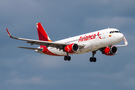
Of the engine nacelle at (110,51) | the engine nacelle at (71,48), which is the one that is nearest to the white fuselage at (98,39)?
the engine nacelle at (71,48)

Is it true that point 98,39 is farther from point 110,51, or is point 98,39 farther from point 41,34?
point 41,34

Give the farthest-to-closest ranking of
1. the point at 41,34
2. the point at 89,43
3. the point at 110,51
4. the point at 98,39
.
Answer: the point at 41,34, the point at 110,51, the point at 89,43, the point at 98,39

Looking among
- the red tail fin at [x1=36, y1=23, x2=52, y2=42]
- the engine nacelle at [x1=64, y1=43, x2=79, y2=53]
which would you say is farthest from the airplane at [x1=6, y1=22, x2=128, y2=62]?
the red tail fin at [x1=36, y1=23, x2=52, y2=42]

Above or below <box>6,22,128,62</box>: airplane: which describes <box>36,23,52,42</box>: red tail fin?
above

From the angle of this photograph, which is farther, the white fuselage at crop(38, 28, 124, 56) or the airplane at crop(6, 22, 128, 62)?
the airplane at crop(6, 22, 128, 62)

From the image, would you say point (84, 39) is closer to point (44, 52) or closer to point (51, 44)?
point (51, 44)

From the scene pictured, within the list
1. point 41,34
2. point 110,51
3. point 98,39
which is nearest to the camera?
point 98,39

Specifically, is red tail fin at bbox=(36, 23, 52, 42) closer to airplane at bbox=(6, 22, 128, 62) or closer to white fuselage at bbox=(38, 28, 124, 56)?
airplane at bbox=(6, 22, 128, 62)

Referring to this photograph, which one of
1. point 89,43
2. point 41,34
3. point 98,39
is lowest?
point 89,43

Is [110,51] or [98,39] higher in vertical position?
[98,39]

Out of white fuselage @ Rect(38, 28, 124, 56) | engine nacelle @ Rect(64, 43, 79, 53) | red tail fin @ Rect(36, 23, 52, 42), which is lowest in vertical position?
engine nacelle @ Rect(64, 43, 79, 53)

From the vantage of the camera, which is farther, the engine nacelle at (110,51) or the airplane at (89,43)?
the engine nacelle at (110,51)

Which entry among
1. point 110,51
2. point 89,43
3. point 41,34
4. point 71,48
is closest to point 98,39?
point 89,43

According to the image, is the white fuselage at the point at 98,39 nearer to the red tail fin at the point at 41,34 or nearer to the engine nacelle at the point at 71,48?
the engine nacelle at the point at 71,48
